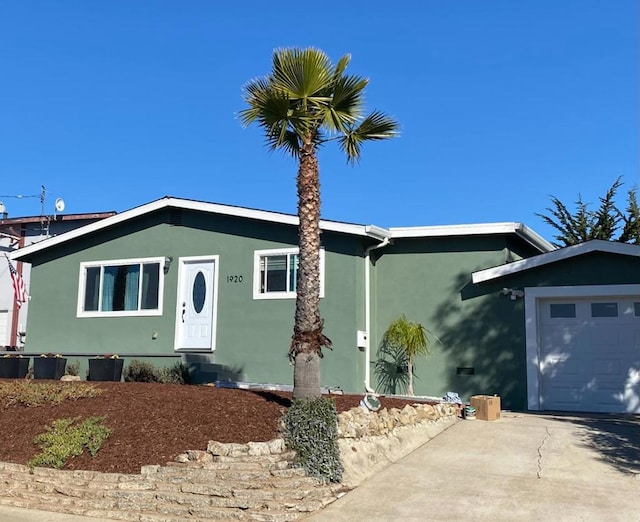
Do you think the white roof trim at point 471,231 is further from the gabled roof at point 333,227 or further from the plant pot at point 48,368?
the plant pot at point 48,368

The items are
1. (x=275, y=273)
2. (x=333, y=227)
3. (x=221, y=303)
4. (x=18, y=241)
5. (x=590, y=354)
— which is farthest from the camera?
(x=18, y=241)

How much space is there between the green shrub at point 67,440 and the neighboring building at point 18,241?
1697 centimetres

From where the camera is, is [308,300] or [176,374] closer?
[308,300]

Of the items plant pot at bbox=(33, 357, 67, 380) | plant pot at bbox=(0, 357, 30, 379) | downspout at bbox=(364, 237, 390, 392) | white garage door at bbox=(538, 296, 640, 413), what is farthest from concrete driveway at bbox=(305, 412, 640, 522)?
plant pot at bbox=(0, 357, 30, 379)

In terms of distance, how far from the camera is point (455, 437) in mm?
9203

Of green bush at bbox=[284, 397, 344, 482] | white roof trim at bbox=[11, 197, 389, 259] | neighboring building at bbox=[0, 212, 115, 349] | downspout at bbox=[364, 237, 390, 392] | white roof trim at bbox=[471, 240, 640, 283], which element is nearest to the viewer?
green bush at bbox=[284, 397, 344, 482]

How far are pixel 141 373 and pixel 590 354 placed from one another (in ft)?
28.3

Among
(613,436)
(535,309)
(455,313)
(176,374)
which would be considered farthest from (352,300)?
(613,436)

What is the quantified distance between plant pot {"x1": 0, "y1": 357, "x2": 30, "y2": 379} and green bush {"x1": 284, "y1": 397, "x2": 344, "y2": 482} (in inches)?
330

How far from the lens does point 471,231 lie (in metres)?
12.7

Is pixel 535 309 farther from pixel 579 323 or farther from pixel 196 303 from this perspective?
pixel 196 303

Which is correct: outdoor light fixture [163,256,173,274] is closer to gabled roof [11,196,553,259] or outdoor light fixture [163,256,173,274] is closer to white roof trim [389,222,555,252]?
gabled roof [11,196,553,259]

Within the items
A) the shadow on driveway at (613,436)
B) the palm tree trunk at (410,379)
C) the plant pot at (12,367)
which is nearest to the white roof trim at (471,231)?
the palm tree trunk at (410,379)

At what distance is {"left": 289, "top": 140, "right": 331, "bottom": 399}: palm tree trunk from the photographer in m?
8.00
